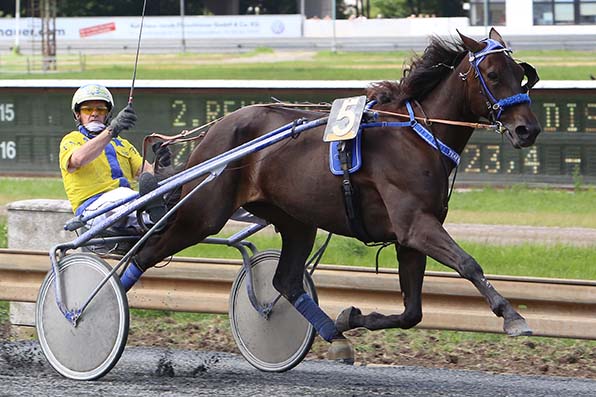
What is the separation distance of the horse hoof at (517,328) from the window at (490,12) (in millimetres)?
27441

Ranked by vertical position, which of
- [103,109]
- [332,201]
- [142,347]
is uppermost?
[103,109]

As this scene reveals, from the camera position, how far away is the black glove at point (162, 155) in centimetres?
726

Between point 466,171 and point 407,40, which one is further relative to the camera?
point 407,40

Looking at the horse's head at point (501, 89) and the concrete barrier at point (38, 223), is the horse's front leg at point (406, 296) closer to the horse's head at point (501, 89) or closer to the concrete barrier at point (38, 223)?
the horse's head at point (501, 89)

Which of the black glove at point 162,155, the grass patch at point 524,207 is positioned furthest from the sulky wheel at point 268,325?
the grass patch at point 524,207

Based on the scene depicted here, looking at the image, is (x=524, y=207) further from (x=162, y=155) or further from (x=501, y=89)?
(x=501, y=89)

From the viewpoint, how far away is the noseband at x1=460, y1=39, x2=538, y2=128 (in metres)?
6.00

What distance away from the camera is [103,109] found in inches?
280

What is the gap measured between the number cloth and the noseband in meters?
2.22

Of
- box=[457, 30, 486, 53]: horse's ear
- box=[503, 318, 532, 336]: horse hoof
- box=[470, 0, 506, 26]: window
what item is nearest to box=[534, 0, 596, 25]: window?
box=[470, 0, 506, 26]: window

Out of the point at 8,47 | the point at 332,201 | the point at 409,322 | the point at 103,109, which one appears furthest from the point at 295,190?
the point at 8,47

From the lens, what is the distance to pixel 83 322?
22.0 feet

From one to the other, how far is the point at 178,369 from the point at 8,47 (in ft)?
122

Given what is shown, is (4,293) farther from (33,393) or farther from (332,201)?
(332,201)
